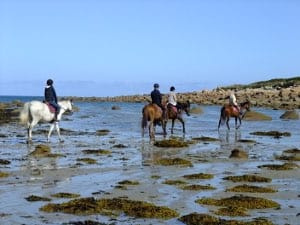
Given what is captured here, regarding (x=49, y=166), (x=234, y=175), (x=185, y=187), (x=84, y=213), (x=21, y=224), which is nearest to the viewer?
(x=21, y=224)

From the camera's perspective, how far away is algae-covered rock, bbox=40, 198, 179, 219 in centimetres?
991

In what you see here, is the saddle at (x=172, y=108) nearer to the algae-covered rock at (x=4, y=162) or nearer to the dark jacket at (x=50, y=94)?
the dark jacket at (x=50, y=94)

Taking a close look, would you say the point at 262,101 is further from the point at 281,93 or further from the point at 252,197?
the point at 252,197

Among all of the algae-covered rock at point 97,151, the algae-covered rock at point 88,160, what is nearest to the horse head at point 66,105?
the algae-covered rock at point 97,151

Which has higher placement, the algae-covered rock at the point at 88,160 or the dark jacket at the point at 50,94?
the dark jacket at the point at 50,94

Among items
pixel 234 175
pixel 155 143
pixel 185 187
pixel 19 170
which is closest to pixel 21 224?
pixel 185 187

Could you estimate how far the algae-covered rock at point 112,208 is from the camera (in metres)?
9.91

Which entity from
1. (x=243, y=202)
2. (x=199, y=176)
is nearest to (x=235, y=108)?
(x=199, y=176)

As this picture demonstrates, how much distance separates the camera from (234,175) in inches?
580

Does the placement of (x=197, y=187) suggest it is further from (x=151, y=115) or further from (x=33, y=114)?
(x=151, y=115)

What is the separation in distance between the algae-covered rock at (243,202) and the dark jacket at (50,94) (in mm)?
13760

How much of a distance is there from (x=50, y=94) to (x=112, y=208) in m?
14.2

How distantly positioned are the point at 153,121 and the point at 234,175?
508 inches

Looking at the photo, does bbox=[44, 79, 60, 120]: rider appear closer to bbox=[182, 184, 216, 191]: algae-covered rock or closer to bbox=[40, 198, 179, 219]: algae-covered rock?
bbox=[182, 184, 216, 191]: algae-covered rock
